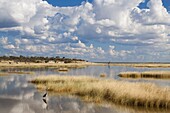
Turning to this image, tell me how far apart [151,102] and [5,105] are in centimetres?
1136

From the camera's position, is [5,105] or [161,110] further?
[5,105]

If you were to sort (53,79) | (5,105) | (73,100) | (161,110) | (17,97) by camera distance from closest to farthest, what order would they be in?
(161,110), (5,105), (73,100), (17,97), (53,79)

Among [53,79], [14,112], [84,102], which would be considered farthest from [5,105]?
[53,79]

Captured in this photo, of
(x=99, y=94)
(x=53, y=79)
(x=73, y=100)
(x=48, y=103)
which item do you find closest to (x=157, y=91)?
(x=99, y=94)

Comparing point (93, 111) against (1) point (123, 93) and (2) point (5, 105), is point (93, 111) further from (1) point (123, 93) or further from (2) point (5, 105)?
(2) point (5, 105)

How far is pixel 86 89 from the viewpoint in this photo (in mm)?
29000

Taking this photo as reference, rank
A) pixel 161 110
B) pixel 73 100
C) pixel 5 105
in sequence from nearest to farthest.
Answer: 1. pixel 161 110
2. pixel 5 105
3. pixel 73 100

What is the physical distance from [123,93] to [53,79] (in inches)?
668

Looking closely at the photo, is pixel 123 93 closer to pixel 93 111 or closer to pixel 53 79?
pixel 93 111

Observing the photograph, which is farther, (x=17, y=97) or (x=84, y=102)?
(x=17, y=97)

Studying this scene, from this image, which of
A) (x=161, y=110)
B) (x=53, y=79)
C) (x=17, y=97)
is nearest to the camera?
(x=161, y=110)

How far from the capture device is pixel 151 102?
2167cm

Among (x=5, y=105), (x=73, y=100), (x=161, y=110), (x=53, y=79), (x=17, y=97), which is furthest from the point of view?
(x=53, y=79)

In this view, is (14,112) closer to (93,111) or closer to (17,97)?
(93,111)
